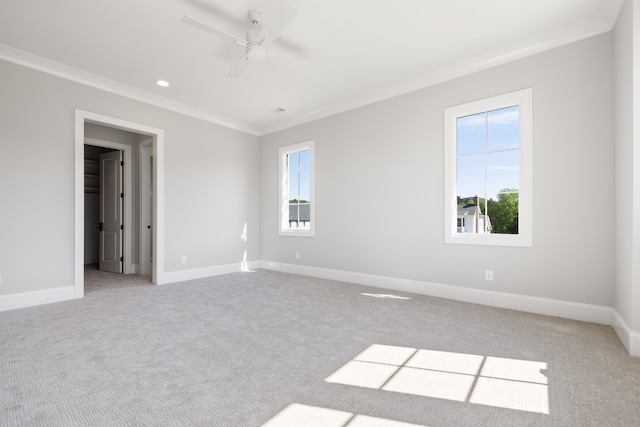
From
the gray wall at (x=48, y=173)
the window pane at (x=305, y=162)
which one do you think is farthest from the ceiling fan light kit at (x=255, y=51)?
the window pane at (x=305, y=162)

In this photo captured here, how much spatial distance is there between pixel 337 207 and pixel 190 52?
116 inches

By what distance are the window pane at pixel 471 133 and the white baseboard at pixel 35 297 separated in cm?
523

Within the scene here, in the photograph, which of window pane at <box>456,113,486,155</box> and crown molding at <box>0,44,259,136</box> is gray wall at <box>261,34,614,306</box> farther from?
crown molding at <box>0,44,259,136</box>

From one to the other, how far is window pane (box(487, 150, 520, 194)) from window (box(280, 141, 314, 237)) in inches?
112

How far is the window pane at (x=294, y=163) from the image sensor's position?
19.1 ft

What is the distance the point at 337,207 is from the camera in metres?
5.05

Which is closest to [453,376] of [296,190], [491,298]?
[491,298]

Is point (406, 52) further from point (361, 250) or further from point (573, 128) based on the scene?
Answer: point (361, 250)

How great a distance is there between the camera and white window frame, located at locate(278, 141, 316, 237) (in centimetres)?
542

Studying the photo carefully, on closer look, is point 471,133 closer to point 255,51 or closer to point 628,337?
point 628,337

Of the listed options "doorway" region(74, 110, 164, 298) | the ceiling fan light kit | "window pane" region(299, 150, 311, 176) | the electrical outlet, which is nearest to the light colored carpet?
the electrical outlet

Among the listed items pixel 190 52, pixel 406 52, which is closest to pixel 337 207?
pixel 406 52

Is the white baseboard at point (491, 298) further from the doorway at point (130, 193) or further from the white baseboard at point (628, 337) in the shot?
the doorway at point (130, 193)

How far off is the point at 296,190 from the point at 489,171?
10.9ft
